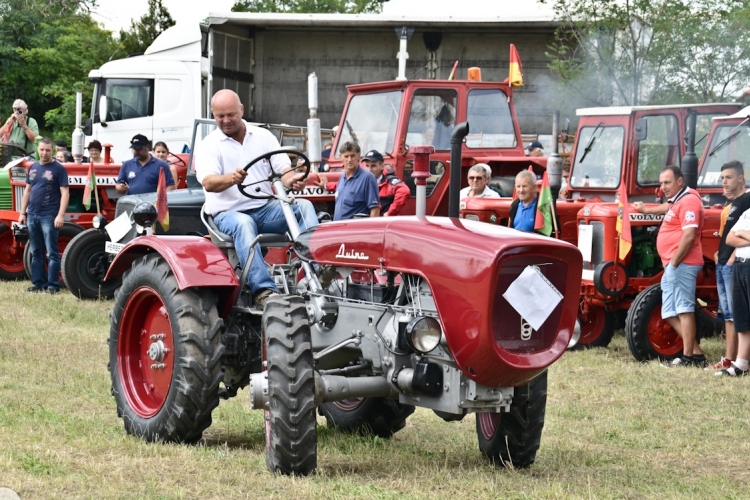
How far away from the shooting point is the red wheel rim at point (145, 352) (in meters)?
5.78

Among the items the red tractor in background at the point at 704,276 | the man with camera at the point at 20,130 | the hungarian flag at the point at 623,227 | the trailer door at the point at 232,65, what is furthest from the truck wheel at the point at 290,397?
Result: the man with camera at the point at 20,130

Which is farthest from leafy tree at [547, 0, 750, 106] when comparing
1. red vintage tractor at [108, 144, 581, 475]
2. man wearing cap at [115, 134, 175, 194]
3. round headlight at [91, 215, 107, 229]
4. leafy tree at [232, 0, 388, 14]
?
leafy tree at [232, 0, 388, 14]

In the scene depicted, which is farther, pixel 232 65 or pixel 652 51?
pixel 232 65

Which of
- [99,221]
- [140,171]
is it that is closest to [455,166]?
[140,171]

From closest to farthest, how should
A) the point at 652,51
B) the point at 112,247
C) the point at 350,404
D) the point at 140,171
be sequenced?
1. the point at 350,404
2. the point at 112,247
3. the point at 140,171
4. the point at 652,51

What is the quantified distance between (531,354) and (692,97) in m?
12.1

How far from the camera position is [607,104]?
1645 centimetres

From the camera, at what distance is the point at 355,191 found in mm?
8930

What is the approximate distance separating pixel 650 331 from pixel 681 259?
0.73 meters

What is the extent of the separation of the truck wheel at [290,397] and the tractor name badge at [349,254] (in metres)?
0.38

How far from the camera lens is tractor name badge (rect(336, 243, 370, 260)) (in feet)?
16.6

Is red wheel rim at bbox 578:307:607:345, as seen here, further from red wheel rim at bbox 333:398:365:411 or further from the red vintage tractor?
the red vintage tractor

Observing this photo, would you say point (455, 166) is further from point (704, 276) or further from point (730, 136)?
point (730, 136)

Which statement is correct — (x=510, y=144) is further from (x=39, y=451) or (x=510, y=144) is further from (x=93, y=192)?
(x=39, y=451)
